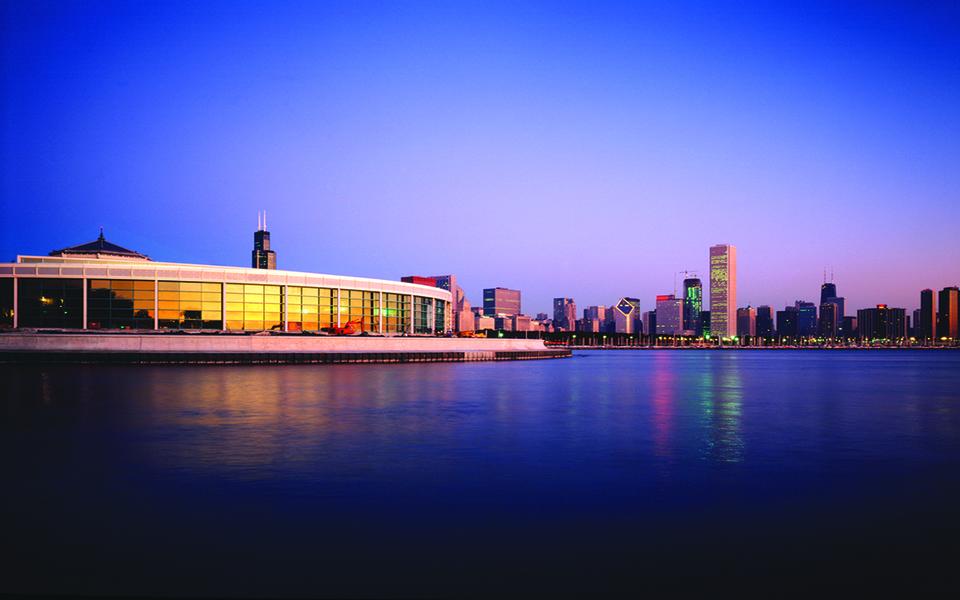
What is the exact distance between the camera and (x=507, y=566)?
8.62 metres

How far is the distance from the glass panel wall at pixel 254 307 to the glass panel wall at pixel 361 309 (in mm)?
11644

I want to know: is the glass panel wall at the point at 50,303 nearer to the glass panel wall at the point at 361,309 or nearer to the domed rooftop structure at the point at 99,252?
the domed rooftop structure at the point at 99,252

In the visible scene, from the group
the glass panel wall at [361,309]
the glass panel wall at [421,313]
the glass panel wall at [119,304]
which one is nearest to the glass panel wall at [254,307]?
the glass panel wall at [119,304]

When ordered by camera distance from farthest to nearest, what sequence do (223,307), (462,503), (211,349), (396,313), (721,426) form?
(396,313) < (223,307) < (211,349) < (721,426) < (462,503)

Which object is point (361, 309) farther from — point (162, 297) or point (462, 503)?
point (462, 503)

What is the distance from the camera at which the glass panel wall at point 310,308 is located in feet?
347

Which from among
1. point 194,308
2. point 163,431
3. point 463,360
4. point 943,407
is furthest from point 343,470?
point 194,308

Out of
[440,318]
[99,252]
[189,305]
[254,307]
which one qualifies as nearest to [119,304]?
[189,305]

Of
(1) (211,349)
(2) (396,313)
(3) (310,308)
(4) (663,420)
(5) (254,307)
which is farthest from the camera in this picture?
(2) (396,313)

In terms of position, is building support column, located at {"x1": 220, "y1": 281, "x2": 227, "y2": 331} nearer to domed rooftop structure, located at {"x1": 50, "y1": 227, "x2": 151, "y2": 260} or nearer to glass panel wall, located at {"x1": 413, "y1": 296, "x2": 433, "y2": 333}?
domed rooftop structure, located at {"x1": 50, "y1": 227, "x2": 151, "y2": 260}

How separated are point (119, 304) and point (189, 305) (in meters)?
8.46

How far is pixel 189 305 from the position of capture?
96938 mm

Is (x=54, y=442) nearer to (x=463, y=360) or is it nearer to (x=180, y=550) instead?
(x=180, y=550)

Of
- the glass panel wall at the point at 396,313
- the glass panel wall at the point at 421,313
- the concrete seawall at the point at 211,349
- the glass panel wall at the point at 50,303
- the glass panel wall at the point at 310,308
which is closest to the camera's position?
the concrete seawall at the point at 211,349
